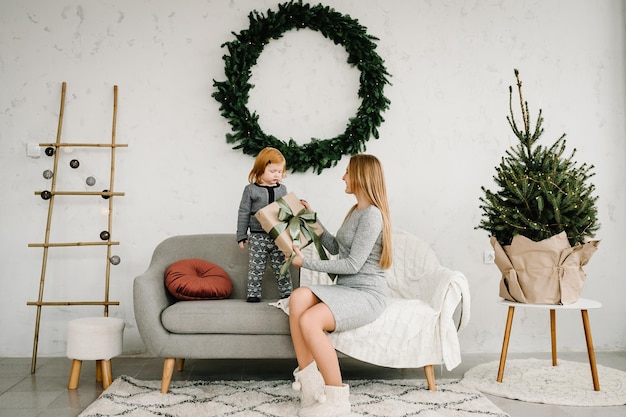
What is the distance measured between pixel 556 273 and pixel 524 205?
1.26ft

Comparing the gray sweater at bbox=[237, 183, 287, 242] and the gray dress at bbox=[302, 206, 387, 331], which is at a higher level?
the gray sweater at bbox=[237, 183, 287, 242]

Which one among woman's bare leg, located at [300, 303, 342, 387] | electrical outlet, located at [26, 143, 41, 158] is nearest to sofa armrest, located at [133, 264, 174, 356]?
woman's bare leg, located at [300, 303, 342, 387]

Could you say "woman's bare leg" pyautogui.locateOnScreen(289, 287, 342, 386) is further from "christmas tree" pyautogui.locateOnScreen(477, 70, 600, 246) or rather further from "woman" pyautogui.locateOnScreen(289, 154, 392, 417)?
"christmas tree" pyautogui.locateOnScreen(477, 70, 600, 246)

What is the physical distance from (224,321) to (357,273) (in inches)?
27.7

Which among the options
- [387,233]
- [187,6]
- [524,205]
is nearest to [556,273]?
[524,205]

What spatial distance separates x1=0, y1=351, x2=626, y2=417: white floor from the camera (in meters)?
2.67

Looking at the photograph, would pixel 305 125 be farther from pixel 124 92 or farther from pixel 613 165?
pixel 613 165

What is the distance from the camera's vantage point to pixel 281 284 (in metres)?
3.25

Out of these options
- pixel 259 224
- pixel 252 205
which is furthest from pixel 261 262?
pixel 252 205

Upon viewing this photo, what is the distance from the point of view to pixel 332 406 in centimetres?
250

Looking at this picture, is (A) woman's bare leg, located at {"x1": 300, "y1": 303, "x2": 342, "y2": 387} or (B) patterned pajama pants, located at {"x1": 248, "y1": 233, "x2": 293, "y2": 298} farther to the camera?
(B) patterned pajama pants, located at {"x1": 248, "y1": 233, "x2": 293, "y2": 298}

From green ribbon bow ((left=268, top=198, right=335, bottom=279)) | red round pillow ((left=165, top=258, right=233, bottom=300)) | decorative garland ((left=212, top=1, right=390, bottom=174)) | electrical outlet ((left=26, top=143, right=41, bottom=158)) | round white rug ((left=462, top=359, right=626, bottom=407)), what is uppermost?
decorative garland ((left=212, top=1, right=390, bottom=174))

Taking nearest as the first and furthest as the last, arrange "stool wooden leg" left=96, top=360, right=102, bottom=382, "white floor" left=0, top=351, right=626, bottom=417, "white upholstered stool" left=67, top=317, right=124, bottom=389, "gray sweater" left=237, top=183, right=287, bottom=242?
"white floor" left=0, top=351, right=626, bottom=417 → "white upholstered stool" left=67, top=317, right=124, bottom=389 → "stool wooden leg" left=96, top=360, right=102, bottom=382 → "gray sweater" left=237, top=183, right=287, bottom=242

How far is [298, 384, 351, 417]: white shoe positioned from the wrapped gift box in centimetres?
67
